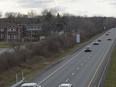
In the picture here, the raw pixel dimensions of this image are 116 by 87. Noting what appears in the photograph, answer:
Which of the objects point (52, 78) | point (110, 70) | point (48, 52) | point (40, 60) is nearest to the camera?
point (52, 78)

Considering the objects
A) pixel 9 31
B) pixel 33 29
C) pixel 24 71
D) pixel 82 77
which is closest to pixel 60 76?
pixel 82 77

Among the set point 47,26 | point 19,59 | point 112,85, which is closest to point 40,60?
point 19,59

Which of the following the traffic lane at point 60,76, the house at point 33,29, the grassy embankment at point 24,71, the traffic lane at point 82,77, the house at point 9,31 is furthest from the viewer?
the house at point 33,29

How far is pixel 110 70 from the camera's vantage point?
4403cm

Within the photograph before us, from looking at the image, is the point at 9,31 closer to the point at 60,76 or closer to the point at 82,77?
the point at 60,76

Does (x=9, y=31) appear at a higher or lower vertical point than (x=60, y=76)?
higher

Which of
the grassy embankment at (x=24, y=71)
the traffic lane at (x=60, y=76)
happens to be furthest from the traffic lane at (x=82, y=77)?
the grassy embankment at (x=24, y=71)

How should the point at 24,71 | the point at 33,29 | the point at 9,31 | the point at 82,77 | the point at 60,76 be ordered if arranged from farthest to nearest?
the point at 33,29 → the point at 9,31 → the point at 24,71 → the point at 60,76 → the point at 82,77

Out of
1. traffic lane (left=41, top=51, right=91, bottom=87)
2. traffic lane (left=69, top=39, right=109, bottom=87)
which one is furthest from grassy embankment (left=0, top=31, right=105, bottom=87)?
traffic lane (left=69, top=39, right=109, bottom=87)

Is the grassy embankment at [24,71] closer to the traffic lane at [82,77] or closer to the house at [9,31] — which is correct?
the traffic lane at [82,77]

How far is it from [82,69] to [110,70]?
365 cm

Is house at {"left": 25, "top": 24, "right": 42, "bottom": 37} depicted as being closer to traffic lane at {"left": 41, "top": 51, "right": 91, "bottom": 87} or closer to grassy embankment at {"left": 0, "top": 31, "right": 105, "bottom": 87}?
grassy embankment at {"left": 0, "top": 31, "right": 105, "bottom": 87}

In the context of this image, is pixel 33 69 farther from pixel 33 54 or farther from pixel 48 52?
pixel 48 52

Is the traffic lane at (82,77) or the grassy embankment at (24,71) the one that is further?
the grassy embankment at (24,71)
